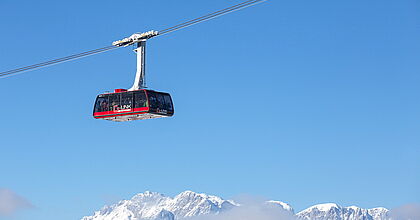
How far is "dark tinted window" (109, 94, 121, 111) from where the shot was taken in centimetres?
8612

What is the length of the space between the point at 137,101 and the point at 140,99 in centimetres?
37

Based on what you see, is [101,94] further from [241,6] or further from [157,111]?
[241,6]

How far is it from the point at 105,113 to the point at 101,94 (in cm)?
208

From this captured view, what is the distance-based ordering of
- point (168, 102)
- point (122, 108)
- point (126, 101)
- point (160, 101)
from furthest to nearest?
point (168, 102)
point (122, 108)
point (126, 101)
point (160, 101)

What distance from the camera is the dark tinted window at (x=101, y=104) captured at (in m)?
87.6

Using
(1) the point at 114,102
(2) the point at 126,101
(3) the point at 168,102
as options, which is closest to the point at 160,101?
(3) the point at 168,102

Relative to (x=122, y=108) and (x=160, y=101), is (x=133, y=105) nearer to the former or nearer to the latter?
Answer: (x=122, y=108)

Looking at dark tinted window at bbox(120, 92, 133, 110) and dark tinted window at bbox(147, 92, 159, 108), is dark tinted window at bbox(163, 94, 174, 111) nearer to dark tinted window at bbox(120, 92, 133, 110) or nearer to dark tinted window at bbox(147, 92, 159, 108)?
dark tinted window at bbox(147, 92, 159, 108)

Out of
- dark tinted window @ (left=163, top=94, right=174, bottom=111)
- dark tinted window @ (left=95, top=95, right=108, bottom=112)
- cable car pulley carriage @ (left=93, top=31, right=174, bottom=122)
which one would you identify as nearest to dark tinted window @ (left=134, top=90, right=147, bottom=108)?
cable car pulley carriage @ (left=93, top=31, right=174, bottom=122)

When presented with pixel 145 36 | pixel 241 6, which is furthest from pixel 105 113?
pixel 241 6

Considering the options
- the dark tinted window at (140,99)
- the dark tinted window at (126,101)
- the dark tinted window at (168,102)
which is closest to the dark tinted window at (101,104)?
the dark tinted window at (126,101)

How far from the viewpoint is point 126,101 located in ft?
278

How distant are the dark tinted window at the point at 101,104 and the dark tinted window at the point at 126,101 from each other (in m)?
2.74

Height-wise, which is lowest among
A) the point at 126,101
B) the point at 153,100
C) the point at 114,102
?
the point at 153,100
